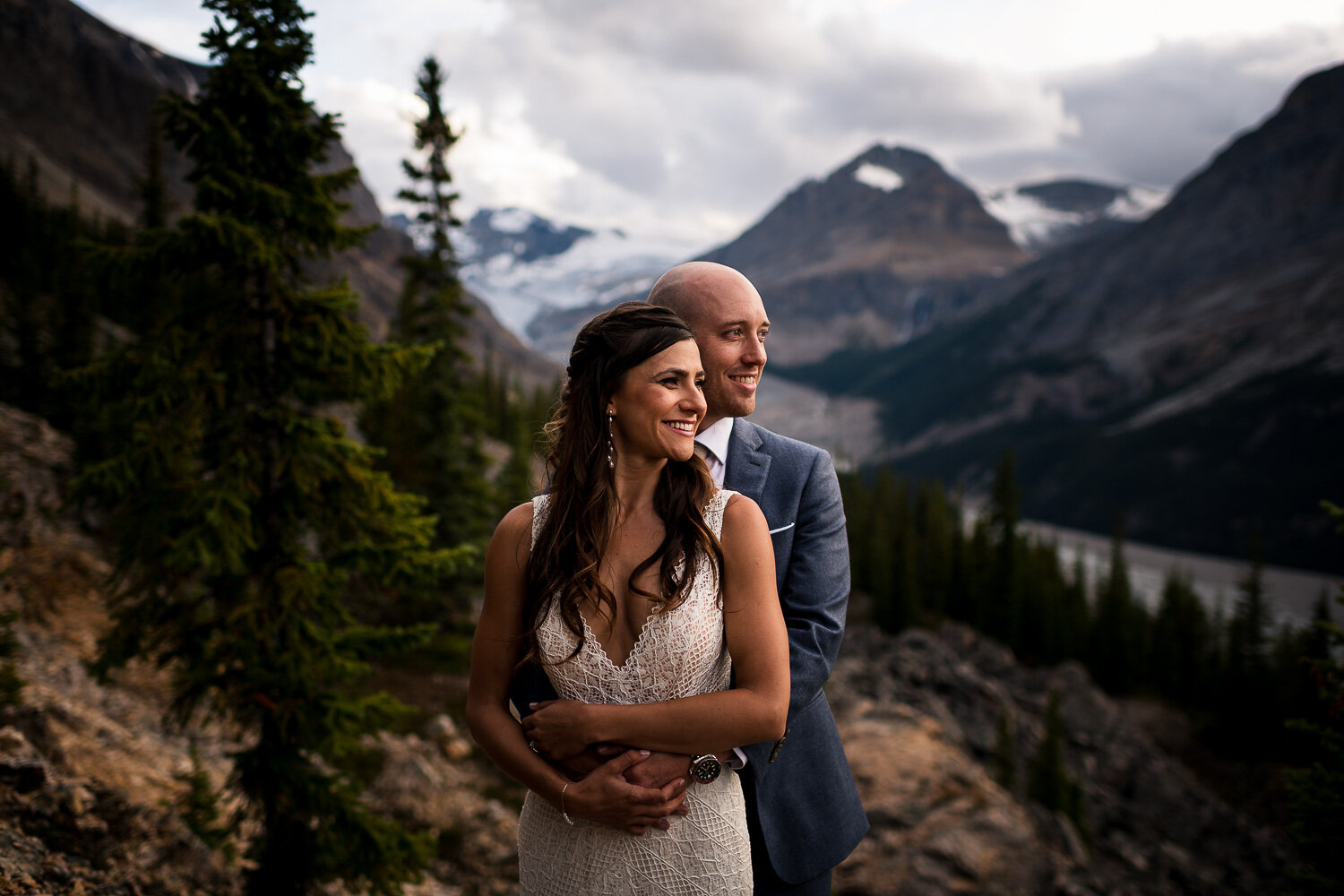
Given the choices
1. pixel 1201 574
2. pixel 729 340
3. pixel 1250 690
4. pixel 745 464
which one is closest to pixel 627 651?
pixel 745 464

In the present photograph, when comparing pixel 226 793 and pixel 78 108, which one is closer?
pixel 226 793

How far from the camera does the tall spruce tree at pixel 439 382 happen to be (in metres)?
21.2

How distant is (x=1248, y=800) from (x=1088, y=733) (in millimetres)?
12798

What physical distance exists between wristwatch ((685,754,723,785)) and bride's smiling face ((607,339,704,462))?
1217mm

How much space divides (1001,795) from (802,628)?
51.6 feet

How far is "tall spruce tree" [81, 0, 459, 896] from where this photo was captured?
684 cm

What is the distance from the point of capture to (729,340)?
3.49 metres

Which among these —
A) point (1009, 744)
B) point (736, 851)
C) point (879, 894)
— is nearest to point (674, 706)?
point (736, 851)

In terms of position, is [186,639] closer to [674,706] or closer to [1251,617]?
[674,706]

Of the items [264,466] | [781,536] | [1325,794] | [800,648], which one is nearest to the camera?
[800,648]

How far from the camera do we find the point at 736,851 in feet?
10.3

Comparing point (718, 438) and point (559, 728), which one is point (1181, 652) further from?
point (559, 728)

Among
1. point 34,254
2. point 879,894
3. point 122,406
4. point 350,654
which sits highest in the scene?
point 34,254

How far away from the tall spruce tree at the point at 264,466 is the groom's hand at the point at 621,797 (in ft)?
16.8
